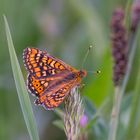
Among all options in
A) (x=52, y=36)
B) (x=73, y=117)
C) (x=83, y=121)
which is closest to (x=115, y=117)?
(x=83, y=121)

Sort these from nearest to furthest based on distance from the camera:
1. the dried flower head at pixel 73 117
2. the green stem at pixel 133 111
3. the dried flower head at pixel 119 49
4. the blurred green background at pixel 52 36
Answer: the dried flower head at pixel 73 117 → the dried flower head at pixel 119 49 → the green stem at pixel 133 111 → the blurred green background at pixel 52 36

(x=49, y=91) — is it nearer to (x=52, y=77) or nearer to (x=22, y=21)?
(x=52, y=77)

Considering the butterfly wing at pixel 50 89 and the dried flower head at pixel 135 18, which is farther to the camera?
the dried flower head at pixel 135 18

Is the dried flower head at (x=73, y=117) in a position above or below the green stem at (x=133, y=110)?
above

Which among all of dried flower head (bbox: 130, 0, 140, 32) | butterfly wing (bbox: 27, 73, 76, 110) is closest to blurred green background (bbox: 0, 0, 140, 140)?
dried flower head (bbox: 130, 0, 140, 32)

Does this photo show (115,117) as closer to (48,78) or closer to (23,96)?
(48,78)

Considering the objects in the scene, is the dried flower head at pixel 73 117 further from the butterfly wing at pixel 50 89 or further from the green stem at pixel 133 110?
the green stem at pixel 133 110

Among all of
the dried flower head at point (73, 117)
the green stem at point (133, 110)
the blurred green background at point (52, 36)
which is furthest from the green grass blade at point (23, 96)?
the blurred green background at point (52, 36)

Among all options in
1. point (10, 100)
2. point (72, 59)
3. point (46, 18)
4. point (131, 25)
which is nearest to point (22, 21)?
point (46, 18)
